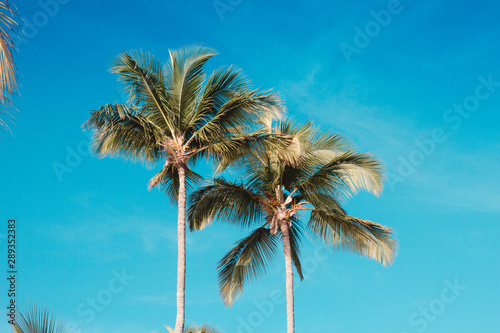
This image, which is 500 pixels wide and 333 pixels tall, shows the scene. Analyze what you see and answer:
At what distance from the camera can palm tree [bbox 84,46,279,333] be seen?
56.2ft

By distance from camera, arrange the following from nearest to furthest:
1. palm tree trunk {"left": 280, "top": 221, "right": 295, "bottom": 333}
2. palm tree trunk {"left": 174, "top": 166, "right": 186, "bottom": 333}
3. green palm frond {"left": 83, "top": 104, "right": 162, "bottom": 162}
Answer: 1. palm tree trunk {"left": 174, "top": 166, "right": 186, "bottom": 333}
2. green palm frond {"left": 83, "top": 104, "right": 162, "bottom": 162}
3. palm tree trunk {"left": 280, "top": 221, "right": 295, "bottom": 333}

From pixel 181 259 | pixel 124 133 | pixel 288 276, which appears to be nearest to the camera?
pixel 181 259

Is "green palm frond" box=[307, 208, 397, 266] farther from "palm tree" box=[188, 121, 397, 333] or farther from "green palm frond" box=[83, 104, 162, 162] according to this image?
"green palm frond" box=[83, 104, 162, 162]

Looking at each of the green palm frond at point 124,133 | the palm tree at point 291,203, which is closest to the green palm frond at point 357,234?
the palm tree at point 291,203

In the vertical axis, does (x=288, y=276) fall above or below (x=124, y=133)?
below

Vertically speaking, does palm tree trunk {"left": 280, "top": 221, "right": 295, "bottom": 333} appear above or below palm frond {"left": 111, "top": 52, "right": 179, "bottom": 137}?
below

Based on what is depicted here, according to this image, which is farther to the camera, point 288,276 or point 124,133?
point 288,276

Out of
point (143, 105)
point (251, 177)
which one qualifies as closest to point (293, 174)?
point (251, 177)

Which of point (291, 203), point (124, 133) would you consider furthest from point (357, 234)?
point (124, 133)

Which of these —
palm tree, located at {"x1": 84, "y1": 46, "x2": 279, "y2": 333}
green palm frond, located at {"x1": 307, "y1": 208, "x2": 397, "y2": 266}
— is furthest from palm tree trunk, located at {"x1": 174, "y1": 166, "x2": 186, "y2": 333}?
green palm frond, located at {"x1": 307, "y1": 208, "x2": 397, "y2": 266}

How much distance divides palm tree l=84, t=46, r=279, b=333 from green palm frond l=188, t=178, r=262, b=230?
1842mm

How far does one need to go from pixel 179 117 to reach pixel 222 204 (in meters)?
4.25

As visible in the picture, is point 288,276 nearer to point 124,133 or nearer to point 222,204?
point 222,204

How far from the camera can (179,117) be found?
17.6 meters
